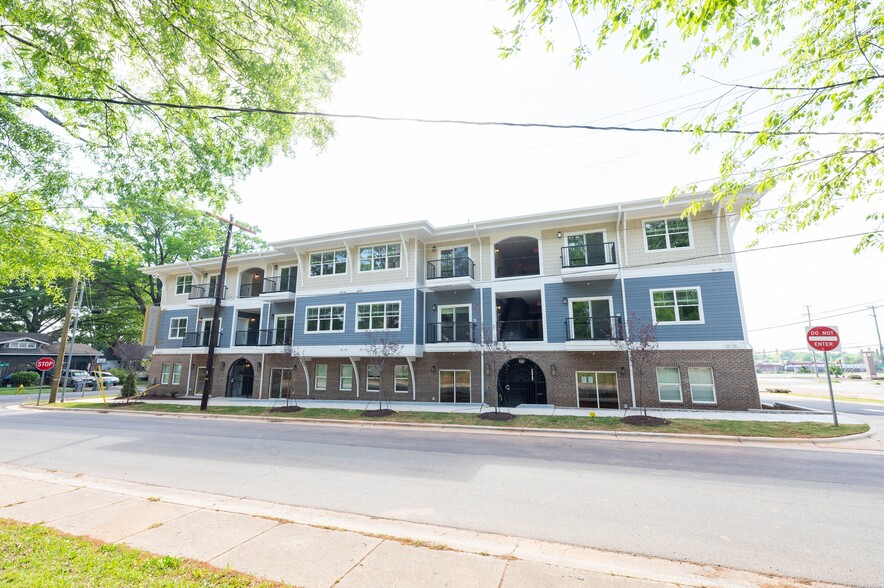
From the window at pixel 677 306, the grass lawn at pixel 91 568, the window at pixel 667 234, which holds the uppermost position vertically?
the window at pixel 667 234

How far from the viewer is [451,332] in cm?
2012

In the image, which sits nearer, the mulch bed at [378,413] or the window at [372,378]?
the mulch bed at [378,413]

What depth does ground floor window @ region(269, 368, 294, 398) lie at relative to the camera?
2412 cm

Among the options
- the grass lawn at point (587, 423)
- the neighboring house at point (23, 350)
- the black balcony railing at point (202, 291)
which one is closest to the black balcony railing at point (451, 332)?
the grass lawn at point (587, 423)

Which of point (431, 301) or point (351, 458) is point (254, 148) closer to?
point (351, 458)

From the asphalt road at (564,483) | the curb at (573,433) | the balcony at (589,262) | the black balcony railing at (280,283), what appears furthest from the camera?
the black balcony railing at (280,283)

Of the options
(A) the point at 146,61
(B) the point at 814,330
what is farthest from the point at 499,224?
(A) the point at 146,61

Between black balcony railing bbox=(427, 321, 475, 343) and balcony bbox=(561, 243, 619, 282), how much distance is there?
528 centimetres

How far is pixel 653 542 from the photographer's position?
188 inches

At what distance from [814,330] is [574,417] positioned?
8.30m

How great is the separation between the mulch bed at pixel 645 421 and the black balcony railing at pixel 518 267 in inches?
384

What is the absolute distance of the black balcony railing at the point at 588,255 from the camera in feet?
59.5

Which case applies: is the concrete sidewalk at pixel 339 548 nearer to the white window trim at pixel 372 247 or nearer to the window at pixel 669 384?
the window at pixel 669 384

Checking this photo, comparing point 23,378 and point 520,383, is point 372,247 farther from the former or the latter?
point 23,378
